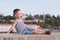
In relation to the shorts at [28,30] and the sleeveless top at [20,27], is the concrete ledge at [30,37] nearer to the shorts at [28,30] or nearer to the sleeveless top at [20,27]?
the shorts at [28,30]

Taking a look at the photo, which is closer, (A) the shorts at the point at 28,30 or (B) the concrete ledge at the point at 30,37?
(B) the concrete ledge at the point at 30,37

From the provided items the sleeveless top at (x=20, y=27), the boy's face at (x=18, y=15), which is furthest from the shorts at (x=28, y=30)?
the boy's face at (x=18, y=15)

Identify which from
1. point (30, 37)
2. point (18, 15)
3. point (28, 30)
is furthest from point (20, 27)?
point (30, 37)

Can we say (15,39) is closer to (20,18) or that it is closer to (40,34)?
(40,34)

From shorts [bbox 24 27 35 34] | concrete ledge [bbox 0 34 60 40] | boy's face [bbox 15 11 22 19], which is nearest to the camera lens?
concrete ledge [bbox 0 34 60 40]

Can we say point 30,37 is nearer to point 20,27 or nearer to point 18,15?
point 20,27

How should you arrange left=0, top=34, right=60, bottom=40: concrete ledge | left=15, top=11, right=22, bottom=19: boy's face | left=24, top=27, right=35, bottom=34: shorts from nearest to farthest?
left=0, top=34, right=60, bottom=40: concrete ledge
left=24, top=27, right=35, bottom=34: shorts
left=15, top=11, right=22, bottom=19: boy's face

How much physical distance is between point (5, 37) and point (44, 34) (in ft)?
2.23

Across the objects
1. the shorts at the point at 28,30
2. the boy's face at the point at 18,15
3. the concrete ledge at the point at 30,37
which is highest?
the boy's face at the point at 18,15

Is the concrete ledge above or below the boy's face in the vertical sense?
below

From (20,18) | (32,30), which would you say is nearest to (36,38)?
(32,30)

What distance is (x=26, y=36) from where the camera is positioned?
4.23 metres

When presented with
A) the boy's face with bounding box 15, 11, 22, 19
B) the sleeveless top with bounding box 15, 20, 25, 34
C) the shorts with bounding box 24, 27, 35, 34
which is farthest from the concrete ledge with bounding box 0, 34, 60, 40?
the boy's face with bounding box 15, 11, 22, 19

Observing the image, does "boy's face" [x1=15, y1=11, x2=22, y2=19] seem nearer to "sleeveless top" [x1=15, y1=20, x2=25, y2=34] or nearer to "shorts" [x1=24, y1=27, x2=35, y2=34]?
"sleeveless top" [x1=15, y1=20, x2=25, y2=34]
